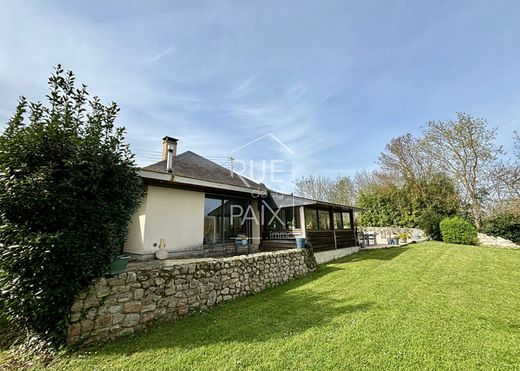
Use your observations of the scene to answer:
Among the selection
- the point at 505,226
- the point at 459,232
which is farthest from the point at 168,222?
the point at 505,226

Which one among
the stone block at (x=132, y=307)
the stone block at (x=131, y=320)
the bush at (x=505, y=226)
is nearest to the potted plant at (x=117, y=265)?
the stone block at (x=132, y=307)

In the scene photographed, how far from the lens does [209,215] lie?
9.77m

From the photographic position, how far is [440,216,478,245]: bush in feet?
52.8

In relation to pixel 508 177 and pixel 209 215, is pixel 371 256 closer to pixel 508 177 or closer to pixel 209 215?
pixel 209 215

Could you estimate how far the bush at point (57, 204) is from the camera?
3.61m

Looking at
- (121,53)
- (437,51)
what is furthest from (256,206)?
(437,51)

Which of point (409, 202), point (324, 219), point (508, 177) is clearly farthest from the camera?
point (409, 202)

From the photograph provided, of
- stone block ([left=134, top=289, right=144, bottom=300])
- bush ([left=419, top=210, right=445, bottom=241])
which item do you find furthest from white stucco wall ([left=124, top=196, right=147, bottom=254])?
bush ([left=419, top=210, right=445, bottom=241])

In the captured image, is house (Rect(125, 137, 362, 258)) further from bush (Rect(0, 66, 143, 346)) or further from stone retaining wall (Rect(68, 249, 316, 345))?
bush (Rect(0, 66, 143, 346))

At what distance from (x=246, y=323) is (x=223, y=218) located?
5951 millimetres

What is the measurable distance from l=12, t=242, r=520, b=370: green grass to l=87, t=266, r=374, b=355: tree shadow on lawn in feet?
0.07

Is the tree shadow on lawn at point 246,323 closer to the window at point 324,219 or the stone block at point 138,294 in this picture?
the stone block at point 138,294

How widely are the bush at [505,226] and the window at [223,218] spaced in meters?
20.5

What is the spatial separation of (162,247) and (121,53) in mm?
6756
